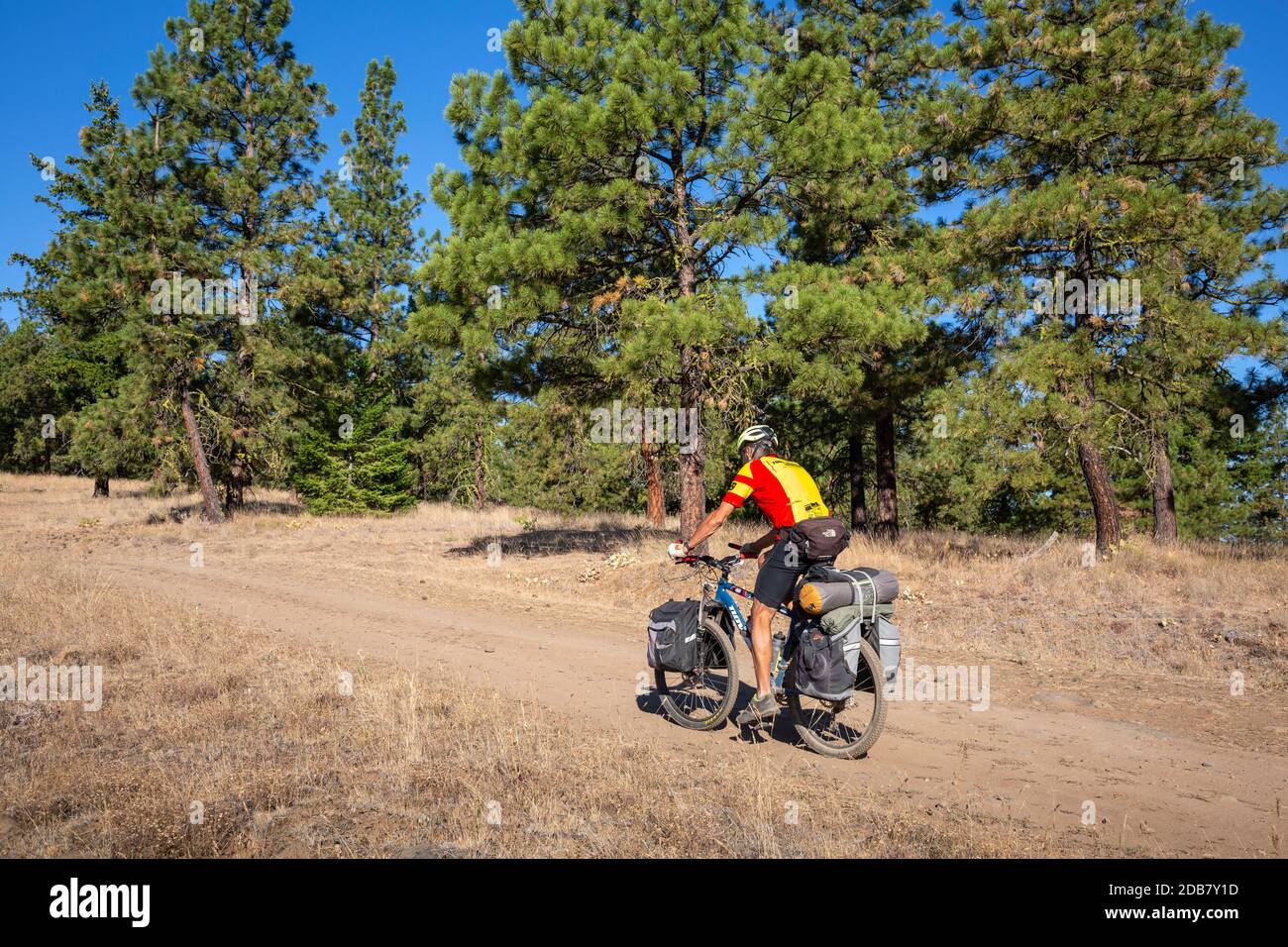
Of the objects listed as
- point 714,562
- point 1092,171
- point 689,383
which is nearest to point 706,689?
point 714,562

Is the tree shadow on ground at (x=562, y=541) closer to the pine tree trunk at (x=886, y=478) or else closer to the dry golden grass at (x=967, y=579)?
the dry golden grass at (x=967, y=579)

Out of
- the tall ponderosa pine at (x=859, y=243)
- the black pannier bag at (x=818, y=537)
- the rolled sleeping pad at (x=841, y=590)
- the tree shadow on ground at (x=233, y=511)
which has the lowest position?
the tree shadow on ground at (x=233, y=511)

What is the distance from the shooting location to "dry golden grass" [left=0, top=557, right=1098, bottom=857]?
388 centimetres

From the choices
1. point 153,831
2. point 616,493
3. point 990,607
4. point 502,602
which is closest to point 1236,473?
point 616,493

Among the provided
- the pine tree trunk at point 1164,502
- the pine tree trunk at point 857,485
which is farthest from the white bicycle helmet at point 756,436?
the pine tree trunk at point 857,485

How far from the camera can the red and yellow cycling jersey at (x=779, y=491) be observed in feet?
18.3

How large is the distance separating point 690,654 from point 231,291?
24536 millimetres

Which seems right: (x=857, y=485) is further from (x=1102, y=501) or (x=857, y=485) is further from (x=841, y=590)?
(x=841, y=590)

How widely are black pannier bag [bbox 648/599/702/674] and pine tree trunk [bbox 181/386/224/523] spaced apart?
23538 millimetres

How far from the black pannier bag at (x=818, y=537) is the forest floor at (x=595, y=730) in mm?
1468

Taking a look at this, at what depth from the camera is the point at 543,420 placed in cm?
1794

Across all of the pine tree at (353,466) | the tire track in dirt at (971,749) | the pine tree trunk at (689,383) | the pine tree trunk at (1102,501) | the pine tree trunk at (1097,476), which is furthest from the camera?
the pine tree at (353,466)

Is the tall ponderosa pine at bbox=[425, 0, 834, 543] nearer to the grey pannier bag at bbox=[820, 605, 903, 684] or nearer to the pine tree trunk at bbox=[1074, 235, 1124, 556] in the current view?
the pine tree trunk at bbox=[1074, 235, 1124, 556]

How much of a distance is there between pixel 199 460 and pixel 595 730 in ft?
77.8
